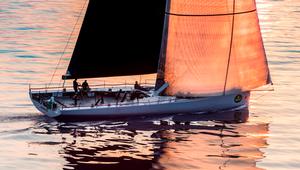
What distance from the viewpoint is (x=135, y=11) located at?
75438mm

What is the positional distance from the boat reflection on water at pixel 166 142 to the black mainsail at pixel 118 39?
5.26m

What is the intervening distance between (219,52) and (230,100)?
4.36m

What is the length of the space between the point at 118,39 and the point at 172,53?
4.63m

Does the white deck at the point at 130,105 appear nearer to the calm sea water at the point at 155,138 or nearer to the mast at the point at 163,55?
the calm sea water at the point at 155,138

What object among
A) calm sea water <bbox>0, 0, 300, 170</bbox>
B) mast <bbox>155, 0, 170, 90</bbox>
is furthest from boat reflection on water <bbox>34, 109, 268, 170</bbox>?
mast <bbox>155, 0, 170, 90</bbox>

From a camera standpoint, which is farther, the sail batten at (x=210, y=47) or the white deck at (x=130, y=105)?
the sail batten at (x=210, y=47)

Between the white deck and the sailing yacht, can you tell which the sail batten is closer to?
the sailing yacht

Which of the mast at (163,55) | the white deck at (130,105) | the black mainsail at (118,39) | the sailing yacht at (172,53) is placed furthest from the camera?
the black mainsail at (118,39)

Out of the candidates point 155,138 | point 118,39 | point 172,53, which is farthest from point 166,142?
point 118,39

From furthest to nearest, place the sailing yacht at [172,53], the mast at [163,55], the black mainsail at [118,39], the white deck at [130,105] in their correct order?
the black mainsail at [118,39] → the mast at [163,55] → the sailing yacht at [172,53] → the white deck at [130,105]

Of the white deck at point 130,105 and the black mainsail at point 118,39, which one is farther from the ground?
the black mainsail at point 118,39

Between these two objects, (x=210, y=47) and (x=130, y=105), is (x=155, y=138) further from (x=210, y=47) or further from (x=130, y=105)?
(x=210, y=47)

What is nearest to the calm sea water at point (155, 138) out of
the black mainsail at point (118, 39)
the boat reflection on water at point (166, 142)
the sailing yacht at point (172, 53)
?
the boat reflection on water at point (166, 142)

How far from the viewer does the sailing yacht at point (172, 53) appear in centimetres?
7356
